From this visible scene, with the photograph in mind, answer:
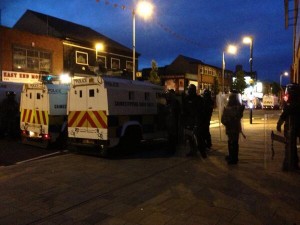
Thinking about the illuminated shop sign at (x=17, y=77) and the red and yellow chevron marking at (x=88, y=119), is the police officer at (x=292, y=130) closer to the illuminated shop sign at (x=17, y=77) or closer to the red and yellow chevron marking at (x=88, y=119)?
the red and yellow chevron marking at (x=88, y=119)

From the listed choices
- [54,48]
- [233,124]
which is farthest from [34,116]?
[54,48]

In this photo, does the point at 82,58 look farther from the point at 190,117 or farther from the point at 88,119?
the point at 190,117

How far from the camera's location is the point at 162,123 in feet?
39.2

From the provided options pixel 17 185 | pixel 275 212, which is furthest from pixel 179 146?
pixel 275 212

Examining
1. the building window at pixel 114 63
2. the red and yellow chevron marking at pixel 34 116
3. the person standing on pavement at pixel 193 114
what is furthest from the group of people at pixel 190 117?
the building window at pixel 114 63

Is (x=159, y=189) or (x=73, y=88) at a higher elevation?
(x=73, y=88)

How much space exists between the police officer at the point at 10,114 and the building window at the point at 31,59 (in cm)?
1477

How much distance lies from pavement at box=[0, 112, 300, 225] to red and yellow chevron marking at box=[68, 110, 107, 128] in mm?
996

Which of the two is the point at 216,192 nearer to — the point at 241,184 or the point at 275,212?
the point at 241,184

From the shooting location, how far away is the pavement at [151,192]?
17.2 ft

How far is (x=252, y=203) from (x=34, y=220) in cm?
337

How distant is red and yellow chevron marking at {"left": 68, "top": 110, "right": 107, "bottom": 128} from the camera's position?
966 cm

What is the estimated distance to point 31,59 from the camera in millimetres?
29531

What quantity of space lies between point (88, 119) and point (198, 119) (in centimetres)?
308
